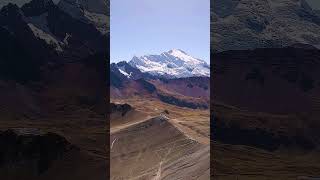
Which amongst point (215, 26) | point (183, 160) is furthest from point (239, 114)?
point (183, 160)

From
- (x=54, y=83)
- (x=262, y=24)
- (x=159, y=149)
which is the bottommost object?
(x=159, y=149)

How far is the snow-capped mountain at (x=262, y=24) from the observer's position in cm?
1138

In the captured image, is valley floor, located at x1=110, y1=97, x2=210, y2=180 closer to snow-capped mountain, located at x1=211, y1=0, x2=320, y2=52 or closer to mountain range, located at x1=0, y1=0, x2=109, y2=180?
mountain range, located at x1=0, y1=0, x2=109, y2=180

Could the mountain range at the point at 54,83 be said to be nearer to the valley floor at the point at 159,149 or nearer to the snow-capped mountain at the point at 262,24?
the snow-capped mountain at the point at 262,24

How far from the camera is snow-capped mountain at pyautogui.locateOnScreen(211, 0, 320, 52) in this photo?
37.3 ft

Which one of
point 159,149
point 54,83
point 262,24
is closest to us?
point 262,24

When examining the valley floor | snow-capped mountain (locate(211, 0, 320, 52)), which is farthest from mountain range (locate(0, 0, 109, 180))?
the valley floor

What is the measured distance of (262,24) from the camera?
38.0 feet

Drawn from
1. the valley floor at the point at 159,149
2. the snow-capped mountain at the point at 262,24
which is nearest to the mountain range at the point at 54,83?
the snow-capped mountain at the point at 262,24

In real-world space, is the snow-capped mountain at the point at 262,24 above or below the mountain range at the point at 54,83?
above

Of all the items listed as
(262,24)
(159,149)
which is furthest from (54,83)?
(159,149)

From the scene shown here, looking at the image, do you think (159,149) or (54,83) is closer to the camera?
(54,83)

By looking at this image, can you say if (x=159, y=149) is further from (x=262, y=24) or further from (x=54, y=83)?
(x=262, y=24)

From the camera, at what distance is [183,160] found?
24.9 meters
